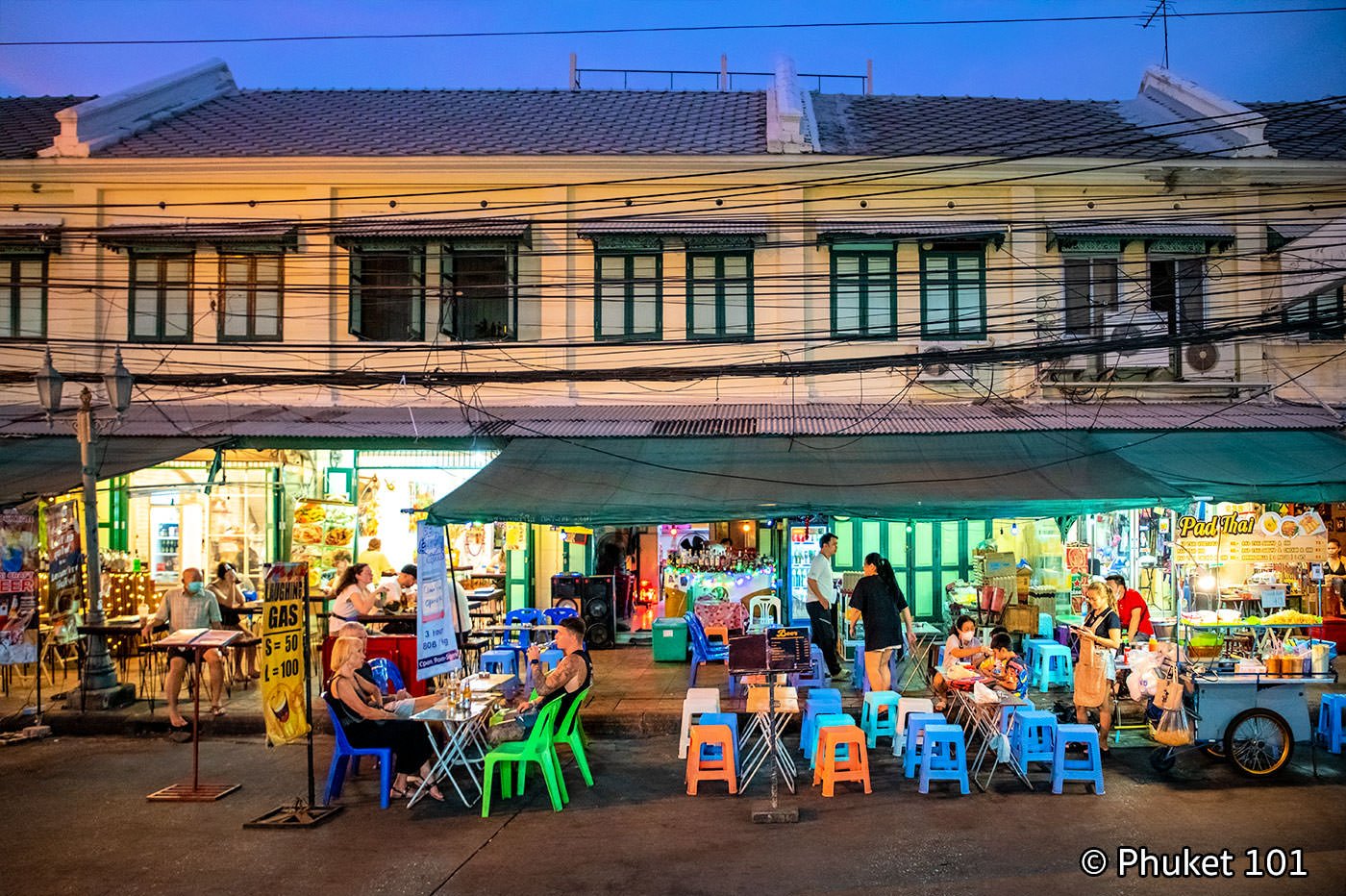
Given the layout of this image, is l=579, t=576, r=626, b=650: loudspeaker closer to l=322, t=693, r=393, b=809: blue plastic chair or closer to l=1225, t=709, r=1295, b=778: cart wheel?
l=322, t=693, r=393, b=809: blue plastic chair

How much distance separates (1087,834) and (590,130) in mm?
13646

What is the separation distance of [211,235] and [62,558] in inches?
200

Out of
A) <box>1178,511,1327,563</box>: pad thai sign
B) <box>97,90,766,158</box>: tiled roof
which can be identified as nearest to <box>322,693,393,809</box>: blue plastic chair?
<box>97,90,766,158</box>: tiled roof

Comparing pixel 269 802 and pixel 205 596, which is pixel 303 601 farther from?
pixel 205 596

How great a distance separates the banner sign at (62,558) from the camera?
43.1 ft

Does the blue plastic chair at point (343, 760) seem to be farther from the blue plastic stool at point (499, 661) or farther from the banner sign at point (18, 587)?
the banner sign at point (18, 587)

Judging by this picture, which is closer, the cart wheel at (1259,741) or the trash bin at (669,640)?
the cart wheel at (1259,741)

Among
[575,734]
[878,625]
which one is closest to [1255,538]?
[878,625]

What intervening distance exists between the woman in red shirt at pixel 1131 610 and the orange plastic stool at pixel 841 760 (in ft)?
12.9

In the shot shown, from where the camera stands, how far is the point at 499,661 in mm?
12234

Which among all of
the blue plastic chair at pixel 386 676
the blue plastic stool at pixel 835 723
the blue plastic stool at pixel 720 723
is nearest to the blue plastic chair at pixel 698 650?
the blue plastic stool at pixel 720 723

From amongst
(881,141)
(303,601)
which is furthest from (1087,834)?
(881,141)

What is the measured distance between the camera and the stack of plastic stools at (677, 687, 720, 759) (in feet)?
32.0

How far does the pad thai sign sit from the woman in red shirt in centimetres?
422
